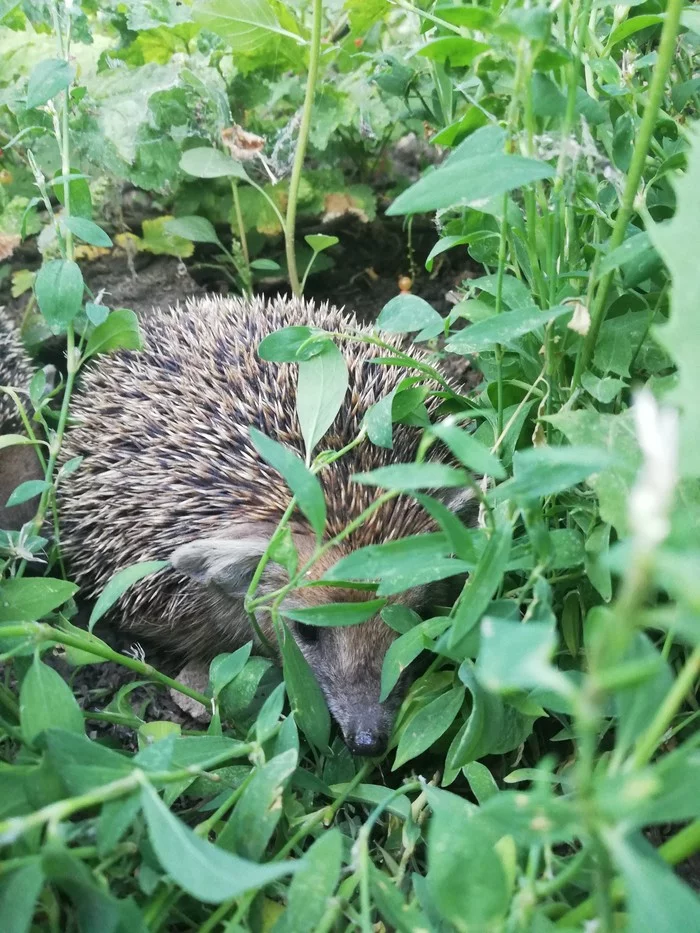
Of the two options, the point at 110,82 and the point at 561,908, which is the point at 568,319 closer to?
the point at 561,908

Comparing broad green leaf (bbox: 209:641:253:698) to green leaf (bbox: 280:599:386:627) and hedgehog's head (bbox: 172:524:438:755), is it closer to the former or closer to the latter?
green leaf (bbox: 280:599:386:627)

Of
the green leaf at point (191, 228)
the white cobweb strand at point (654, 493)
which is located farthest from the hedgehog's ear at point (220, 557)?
the white cobweb strand at point (654, 493)

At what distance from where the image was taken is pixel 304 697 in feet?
5.90

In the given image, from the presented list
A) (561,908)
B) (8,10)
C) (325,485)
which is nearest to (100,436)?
(325,485)

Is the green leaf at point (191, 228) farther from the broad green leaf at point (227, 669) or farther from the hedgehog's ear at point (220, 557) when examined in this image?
the broad green leaf at point (227, 669)

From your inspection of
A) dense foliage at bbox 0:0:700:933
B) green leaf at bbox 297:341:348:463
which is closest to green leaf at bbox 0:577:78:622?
dense foliage at bbox 0:0:700:933

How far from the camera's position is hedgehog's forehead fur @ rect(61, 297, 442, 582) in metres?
2.50

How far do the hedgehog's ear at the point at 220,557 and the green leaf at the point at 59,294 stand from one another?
2.67ft

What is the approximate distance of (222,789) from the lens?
5.46ft

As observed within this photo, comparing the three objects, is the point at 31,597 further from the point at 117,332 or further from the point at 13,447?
the point at 13,447

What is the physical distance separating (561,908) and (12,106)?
2858 mm

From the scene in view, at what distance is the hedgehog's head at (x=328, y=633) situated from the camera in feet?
7.40

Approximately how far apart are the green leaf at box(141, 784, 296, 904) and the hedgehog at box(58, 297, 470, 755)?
3.71ft

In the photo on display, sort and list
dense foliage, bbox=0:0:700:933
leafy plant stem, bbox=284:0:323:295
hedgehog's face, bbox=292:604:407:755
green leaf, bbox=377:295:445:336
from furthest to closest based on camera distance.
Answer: leafy plant stem, bbox=284:0:323:295
hedgehog's face, bbox=292:604:407:755
green leaf, bbox=377:295:445:336
dense foliage, bbox=0:0:700:933
